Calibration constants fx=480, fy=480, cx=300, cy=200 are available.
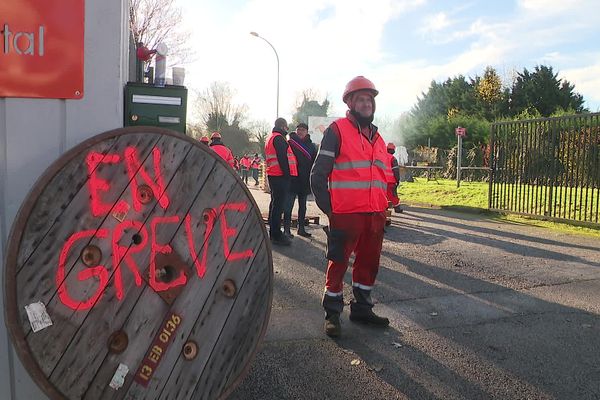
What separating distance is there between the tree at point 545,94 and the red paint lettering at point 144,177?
139 ft

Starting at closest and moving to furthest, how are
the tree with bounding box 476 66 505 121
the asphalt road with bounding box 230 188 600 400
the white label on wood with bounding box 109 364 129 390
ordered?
the white label on wood with bounding box 109 364 129 390
the asphalt road with bounding box 230 188 600 400
the tree with bounding box 476 66 505 121

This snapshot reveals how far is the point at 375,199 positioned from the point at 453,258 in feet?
10.9

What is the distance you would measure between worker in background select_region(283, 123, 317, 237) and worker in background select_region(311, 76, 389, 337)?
13.6ft

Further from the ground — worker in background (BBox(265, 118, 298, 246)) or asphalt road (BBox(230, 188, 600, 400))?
worker in background (BBox(265, 118, 298, 246))

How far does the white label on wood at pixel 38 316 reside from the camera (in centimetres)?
171

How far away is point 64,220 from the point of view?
5.93 feet

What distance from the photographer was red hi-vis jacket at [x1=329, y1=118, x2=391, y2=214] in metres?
3.89

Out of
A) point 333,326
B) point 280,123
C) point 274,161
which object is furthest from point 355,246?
point 280,123

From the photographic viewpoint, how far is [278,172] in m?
7.71

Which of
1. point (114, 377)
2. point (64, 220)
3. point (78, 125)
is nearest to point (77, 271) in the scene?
point (64, 220)

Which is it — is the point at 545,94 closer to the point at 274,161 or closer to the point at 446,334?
the point at 274,161

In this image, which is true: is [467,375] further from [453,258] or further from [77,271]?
[453,258]

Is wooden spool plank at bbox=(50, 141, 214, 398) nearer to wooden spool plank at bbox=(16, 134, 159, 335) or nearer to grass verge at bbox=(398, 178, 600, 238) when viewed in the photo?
wooden spool plank at bbox=(16, 134, 159, 335)

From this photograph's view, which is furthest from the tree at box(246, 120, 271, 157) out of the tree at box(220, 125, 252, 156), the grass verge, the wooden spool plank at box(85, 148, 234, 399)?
the wooden spool plank at box(85, 148, 234, 399)
